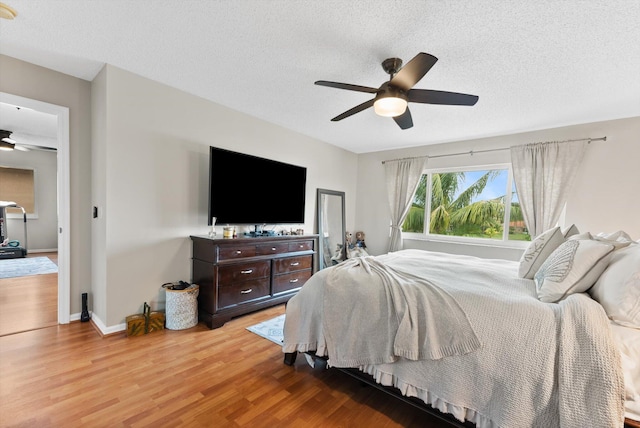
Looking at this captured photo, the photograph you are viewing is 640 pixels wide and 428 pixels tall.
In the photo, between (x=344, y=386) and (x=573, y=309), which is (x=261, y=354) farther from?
(x=573, y=309)

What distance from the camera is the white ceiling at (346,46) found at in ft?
5.62

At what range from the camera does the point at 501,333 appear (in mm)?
1336

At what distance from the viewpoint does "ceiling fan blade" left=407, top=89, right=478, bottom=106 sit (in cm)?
203

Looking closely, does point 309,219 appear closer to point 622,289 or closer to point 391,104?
point 391,104

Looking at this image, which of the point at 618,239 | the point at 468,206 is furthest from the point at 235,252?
the point at 468,206

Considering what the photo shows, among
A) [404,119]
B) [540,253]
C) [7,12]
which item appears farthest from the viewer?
[404,119]

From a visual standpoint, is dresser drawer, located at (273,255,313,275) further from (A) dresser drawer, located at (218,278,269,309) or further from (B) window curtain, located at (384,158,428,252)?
(B) window curtain, located at (384,158,428,252)

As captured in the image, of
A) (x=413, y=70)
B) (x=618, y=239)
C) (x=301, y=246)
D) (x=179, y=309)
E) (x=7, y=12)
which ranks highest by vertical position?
(x=7, y=12)

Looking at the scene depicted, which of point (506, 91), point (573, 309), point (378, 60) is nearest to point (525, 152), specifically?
point (506, 91)

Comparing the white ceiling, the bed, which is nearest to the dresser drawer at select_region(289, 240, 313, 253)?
the bed

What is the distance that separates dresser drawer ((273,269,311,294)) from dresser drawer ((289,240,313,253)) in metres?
0.31

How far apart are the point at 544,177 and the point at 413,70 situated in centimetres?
302

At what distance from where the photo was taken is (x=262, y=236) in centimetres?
335

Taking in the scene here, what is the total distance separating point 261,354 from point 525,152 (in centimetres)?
422
